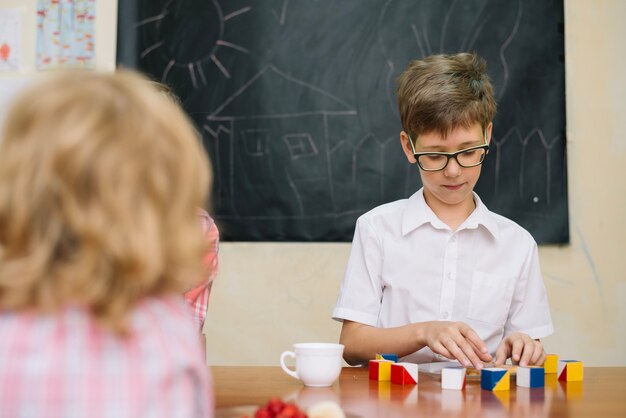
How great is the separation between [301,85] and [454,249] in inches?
42.2

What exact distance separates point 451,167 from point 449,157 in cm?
2

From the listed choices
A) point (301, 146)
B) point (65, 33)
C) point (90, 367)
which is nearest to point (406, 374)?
point (90, 367)

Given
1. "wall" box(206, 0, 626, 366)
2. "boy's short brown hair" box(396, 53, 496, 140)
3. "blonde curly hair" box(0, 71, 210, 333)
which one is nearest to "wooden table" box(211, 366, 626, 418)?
"blonde curly hair" box(0, 71, 210, 333)

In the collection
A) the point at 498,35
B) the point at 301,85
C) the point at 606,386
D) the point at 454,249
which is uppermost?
the point at 498,35

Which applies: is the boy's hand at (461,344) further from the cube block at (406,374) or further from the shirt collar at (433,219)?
the shirt collar at (433,219)

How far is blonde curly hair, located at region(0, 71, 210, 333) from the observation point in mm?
658

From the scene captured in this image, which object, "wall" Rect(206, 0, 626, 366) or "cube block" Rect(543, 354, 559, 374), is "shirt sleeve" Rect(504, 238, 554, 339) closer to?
"cube block" Rect(543, 354, 559, 374)

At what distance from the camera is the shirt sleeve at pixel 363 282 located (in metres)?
1.80

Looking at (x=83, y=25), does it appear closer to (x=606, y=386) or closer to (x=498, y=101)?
(x=498, y=101)

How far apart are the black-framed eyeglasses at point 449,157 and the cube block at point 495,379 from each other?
55 cm

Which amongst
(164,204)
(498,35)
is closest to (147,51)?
(498,35)

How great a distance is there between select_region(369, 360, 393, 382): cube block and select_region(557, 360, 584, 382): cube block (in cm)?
34

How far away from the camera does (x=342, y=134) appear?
270 centimetres

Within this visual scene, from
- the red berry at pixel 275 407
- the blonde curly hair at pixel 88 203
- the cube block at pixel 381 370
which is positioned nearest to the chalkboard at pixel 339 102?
the cube block at pixel 381 370
